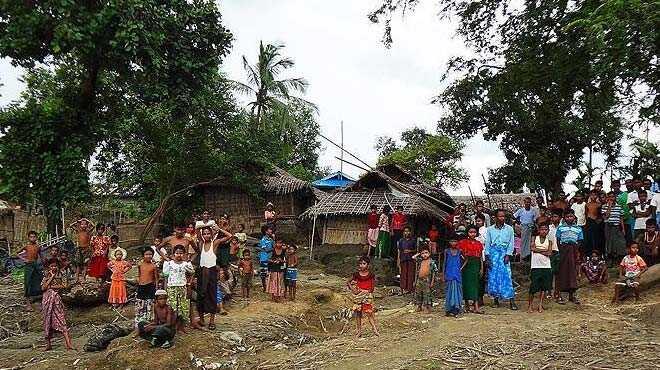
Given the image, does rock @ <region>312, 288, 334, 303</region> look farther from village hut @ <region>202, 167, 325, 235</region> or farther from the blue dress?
village hut @ <region>202, 167, 325, 235</region>

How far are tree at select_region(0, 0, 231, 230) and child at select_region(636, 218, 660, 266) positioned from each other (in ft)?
32.1

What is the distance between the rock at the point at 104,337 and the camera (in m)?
8.96

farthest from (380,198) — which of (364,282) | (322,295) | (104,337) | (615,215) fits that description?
(104,337)

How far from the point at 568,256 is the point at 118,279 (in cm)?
840

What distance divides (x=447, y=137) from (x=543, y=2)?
633 inches

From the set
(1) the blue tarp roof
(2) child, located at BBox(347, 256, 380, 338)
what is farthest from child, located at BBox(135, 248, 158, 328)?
(1) the blue tarp roof

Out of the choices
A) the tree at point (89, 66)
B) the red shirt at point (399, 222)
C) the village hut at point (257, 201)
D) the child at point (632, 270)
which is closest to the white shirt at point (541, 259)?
the child at point (632, 270)

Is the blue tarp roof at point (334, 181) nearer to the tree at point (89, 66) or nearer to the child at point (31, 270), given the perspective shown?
the tree at point (89, 66)

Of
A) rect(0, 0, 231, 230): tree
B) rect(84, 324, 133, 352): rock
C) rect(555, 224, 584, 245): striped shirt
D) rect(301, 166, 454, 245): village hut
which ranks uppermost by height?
rect(0, 0, 231, 230): tree

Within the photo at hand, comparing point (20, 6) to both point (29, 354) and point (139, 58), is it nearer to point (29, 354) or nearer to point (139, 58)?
point (139, 58)

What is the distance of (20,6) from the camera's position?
1205cm

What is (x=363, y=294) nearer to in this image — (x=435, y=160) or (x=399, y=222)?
(x=399, y=222)

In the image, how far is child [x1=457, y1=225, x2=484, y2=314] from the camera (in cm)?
996


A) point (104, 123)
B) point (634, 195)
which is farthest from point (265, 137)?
point (634, 195)
